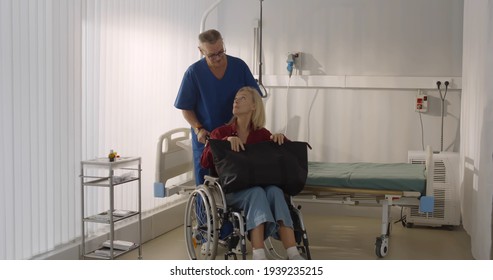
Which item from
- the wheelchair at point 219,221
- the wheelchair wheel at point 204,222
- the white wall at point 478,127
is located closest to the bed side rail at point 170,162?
the wheelchair wheel at point 204,222

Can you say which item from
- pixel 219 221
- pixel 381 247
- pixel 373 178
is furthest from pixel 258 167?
pixel 381 247

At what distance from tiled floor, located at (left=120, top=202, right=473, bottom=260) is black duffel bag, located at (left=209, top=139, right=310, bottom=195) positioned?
0.82 metres

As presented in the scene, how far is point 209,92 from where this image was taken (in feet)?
11.5

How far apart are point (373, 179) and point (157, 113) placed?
1742 mm

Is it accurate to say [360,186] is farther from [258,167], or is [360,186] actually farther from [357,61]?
[357,61]

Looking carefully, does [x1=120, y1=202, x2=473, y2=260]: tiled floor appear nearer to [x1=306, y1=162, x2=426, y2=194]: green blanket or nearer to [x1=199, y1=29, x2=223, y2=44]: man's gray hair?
[x1=306, y1=162, x2=426, y2=194]: green blanket

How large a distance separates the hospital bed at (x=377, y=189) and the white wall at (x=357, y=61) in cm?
112

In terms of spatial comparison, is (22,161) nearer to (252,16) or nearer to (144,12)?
(144,12)

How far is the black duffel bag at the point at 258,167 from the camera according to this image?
293 cm

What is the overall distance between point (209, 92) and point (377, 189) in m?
1.24

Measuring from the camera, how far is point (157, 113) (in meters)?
4.32

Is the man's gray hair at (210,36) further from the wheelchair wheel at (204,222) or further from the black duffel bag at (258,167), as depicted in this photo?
the wheelchair wheel at (204,222)

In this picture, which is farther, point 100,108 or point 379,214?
point 379,214
